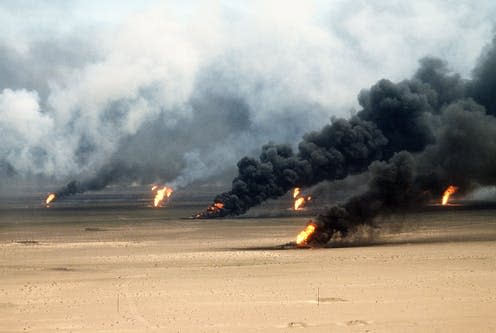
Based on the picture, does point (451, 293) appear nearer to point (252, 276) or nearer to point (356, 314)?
point (356, 314)

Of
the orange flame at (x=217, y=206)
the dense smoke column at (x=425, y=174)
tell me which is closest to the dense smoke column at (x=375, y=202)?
the dense smoke column at (x=425, y=174)

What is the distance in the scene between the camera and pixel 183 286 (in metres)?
62.8

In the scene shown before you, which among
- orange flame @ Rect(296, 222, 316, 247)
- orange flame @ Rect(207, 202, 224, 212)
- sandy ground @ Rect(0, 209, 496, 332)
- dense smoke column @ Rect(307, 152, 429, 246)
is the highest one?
orange flame @ Rect(207, 202, 224, 212)

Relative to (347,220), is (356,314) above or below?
below

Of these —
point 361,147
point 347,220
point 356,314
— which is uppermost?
point 361,147

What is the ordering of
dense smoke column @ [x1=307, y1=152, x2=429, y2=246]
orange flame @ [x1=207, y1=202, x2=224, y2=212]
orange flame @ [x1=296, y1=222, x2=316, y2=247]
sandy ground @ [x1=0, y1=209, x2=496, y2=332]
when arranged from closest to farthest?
sandy ground @ [x1=0, y1=209, x2=496, y2=332]
orange flame @ [x1=296, y1=222, x2=316, y2=247]
dense smoke column @ [x1=307, y1=152, x2=429, y2=246]
orange flame @ [x1=207, y1=202, x2=224, y2=212]

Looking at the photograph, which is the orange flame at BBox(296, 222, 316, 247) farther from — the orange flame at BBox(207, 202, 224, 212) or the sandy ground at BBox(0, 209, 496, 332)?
the orange flame at BBox(207, 202, 224, 212)

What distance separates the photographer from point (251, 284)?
63.0 m

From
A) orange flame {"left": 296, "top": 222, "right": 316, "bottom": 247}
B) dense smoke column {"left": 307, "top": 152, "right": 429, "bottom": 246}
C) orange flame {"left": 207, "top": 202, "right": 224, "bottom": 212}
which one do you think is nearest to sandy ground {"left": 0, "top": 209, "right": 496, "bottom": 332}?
dense smoke column {"left": 307, "top": 152, "right": 429, "bottom": 246}

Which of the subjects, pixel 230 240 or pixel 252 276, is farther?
pixel 230 240

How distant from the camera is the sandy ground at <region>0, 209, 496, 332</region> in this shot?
4900cm

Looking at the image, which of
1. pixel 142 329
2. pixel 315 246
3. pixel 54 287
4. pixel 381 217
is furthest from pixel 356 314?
pixel 381 217

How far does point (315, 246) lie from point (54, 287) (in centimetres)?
3542

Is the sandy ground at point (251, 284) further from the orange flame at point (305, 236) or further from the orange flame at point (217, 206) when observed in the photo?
the orange flame at point (217, 206)
